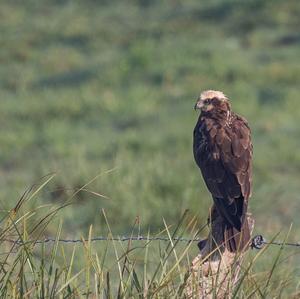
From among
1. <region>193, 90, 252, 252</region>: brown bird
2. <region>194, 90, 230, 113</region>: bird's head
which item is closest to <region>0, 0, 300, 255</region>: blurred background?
<region>194, 90, 230, 113</region>: bird's head

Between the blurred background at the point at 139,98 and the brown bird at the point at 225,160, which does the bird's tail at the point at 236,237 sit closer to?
the brown bird at the point at 225,160

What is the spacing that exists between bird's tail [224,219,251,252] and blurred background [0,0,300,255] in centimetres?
288

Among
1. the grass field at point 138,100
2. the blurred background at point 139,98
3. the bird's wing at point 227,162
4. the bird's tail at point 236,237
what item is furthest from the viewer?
the blurred background at point 139,98

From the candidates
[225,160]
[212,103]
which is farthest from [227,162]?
[212,103]

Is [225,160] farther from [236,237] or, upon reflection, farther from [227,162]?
[236,237]

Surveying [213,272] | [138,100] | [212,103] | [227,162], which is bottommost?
[138,100]

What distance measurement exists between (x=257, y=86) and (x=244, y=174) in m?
9.18

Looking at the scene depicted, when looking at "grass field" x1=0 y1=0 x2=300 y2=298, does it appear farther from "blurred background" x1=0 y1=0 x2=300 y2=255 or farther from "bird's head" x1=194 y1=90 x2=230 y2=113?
"bird's head" x1=194 y1=90 x2=230 y2=113

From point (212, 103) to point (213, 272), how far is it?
2.16m

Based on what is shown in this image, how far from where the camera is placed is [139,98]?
14.6 m

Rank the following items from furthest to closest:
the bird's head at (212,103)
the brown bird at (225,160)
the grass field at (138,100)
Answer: the grass field at (138,100), the bird's head at (212,103), the brown bird at (225,160)

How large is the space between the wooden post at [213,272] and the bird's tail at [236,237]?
0.04 meters

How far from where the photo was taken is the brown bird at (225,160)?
218 inches

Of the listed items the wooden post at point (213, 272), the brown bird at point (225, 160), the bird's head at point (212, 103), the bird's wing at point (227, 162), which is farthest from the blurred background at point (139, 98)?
the wooden post at point (213, 272)
